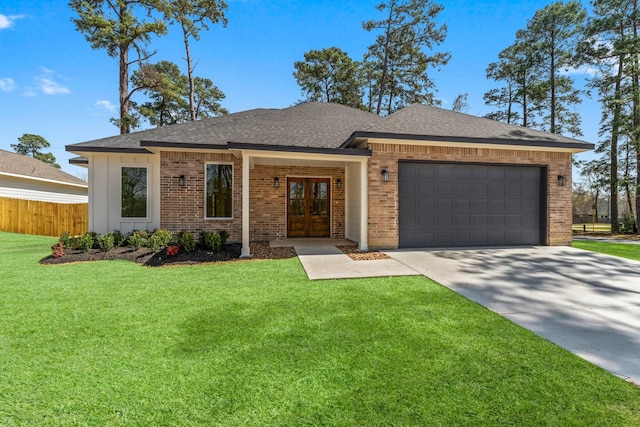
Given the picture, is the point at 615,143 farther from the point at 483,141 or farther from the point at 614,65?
the point at 483,141

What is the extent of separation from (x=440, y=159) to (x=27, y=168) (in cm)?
2221

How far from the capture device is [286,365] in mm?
2516

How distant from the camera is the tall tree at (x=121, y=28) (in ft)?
46.5

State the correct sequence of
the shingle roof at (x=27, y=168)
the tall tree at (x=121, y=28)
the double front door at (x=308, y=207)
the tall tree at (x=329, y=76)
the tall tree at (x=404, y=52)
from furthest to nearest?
the tall tree at (x=329, y=76) → the tall tree at (x=404, y=52) → the shingle roof at (x=27, y=168) → the tall tree at (x=121, y=28) → the double front door at (x=308, y=207)

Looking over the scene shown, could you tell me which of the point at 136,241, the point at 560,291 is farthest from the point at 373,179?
the point at 136,241

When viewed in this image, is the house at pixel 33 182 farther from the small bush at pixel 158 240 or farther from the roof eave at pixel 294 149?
the roof eave at pixel 294 149

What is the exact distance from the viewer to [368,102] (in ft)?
74.3

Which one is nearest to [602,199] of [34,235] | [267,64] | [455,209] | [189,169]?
[455,209]

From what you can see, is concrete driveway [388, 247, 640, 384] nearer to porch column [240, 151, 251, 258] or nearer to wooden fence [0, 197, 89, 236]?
porch column [240, 151, 251, 258]

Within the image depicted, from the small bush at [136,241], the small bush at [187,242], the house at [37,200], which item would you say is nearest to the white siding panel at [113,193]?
the small bush at [136,241]

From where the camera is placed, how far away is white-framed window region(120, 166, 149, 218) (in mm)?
9266

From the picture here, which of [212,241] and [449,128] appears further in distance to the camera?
[449,128]

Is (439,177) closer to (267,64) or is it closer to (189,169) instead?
(189,169)

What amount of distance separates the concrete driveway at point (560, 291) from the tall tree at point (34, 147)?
45725 mm
